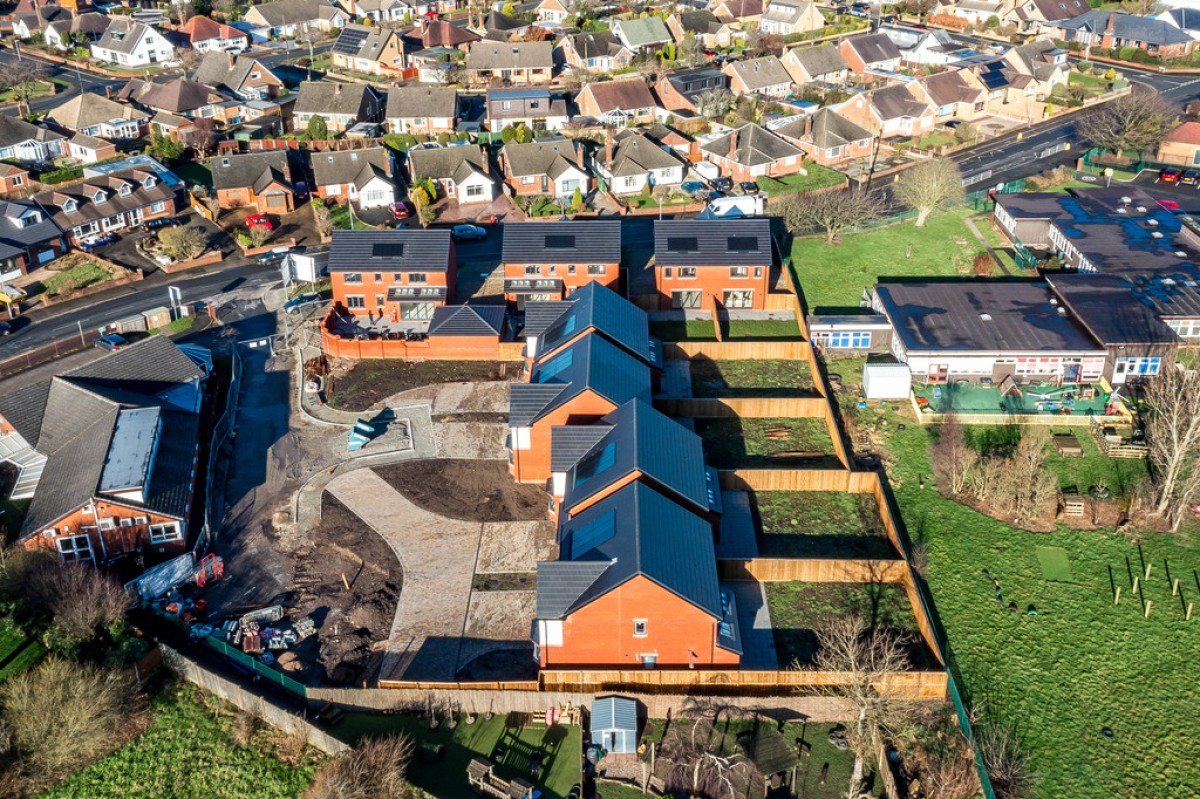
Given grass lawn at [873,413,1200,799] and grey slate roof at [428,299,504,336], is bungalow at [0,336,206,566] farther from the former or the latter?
grass lawn at [873,413,1200,799]

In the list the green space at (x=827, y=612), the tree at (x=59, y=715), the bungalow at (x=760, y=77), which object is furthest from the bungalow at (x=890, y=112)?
the tree at (x=59, y=715)

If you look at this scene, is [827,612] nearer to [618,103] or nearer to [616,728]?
[616,728]

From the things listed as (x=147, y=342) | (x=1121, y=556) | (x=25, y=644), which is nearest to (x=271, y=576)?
(x=25, y=644)

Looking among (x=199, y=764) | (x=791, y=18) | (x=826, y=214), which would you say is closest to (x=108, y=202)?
(x=826, y=214)

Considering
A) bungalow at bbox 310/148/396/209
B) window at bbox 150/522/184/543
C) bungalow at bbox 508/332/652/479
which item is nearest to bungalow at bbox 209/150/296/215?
bungalow at bbox 310/148/396/209

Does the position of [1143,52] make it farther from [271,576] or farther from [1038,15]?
[271,576]

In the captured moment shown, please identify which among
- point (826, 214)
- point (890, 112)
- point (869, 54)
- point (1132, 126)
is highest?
point (869, 54)

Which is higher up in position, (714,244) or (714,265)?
(714,244)
